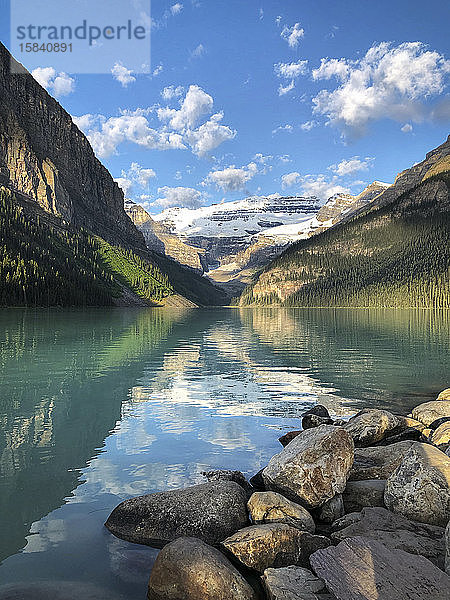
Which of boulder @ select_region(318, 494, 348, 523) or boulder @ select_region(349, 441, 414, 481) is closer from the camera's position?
boulder @ select_region(318, 494, 348, 523)

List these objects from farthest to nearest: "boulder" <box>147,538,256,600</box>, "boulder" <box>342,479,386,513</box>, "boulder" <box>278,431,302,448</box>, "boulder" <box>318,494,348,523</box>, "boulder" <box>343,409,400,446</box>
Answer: "boulder" <box>278,431,302,448</box>, "boulder" <box>343,409,400,446</box>, "boulder" <box>342,479,386,513</box>, "boulder" <box>318,494,348,523</box>, "boulder" <box>147,538,256,600</box>

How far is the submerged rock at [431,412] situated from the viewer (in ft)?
63.2

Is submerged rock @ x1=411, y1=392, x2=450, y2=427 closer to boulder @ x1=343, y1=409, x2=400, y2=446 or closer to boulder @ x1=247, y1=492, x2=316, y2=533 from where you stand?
boulder @ x1=343, y1=409, x2=400, y2=446

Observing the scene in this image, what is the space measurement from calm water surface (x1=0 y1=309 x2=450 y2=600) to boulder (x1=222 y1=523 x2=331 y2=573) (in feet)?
6.60

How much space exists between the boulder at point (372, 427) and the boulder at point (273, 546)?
7651 mm

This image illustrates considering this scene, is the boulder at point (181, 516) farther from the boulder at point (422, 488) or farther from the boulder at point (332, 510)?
the boulder at point (422, 488)

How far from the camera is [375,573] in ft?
25.4

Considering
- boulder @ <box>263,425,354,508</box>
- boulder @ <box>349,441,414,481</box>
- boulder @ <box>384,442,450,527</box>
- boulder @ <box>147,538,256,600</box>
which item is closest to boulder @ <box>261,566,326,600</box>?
boulder @ <box>147,538,256,600</box>

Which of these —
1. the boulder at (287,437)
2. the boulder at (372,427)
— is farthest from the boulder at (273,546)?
the boulder at (287,437)

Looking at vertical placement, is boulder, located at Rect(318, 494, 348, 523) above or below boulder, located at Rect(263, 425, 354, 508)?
below

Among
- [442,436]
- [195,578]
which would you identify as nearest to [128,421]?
[442,436]

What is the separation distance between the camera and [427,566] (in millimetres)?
7738

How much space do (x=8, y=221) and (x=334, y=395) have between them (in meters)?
190

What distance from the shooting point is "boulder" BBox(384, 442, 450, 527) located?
10211mm
